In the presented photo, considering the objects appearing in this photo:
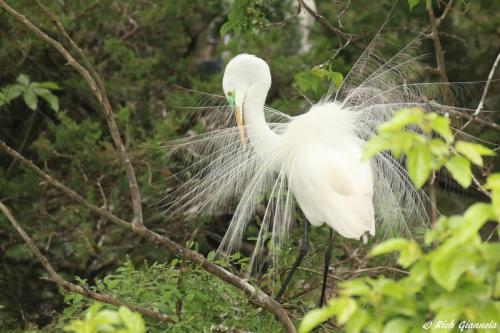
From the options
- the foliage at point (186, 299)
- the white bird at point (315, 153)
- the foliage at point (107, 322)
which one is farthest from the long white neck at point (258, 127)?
the foliage at point (107, 322)

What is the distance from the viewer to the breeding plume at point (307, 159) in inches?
125

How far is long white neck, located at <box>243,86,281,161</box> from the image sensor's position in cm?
346

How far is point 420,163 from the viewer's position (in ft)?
4.97

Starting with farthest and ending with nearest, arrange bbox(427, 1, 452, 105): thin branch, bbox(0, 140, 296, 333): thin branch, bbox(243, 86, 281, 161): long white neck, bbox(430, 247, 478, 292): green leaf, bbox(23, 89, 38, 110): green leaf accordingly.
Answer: bbox(23, 89, 38, 110): green leaf, bbox(243, 86, 281, 161): long white neck, bbox(427, 1, 452, 105): thin branch, bbox(0, 140, 296, 333): thin branch, bbox(430, 247, 478, 292): green leaf

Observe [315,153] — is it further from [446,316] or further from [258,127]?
[446,316]

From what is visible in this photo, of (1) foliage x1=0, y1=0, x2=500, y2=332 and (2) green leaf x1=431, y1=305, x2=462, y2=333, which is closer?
(2) green leaf x1=431, y1=305, x2=462, y2=333

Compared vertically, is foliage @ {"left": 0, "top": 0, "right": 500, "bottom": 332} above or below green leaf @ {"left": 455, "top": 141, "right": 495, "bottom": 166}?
below

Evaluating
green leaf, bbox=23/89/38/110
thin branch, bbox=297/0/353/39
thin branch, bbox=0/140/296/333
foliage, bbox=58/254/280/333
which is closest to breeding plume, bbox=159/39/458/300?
thin branch, bbox=297/0/353/39

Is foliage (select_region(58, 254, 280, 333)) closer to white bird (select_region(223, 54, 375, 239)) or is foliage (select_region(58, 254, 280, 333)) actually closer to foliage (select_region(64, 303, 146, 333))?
white bird (select_region(223, 54, 375, 239))

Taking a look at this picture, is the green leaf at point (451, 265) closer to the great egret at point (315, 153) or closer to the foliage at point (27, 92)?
the great egret at point (315, 153)

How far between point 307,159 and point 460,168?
173 cm

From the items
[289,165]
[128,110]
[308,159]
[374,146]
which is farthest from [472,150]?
[128,110]

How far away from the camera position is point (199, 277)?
9.71 ft

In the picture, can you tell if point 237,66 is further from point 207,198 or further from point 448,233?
point 448,233
